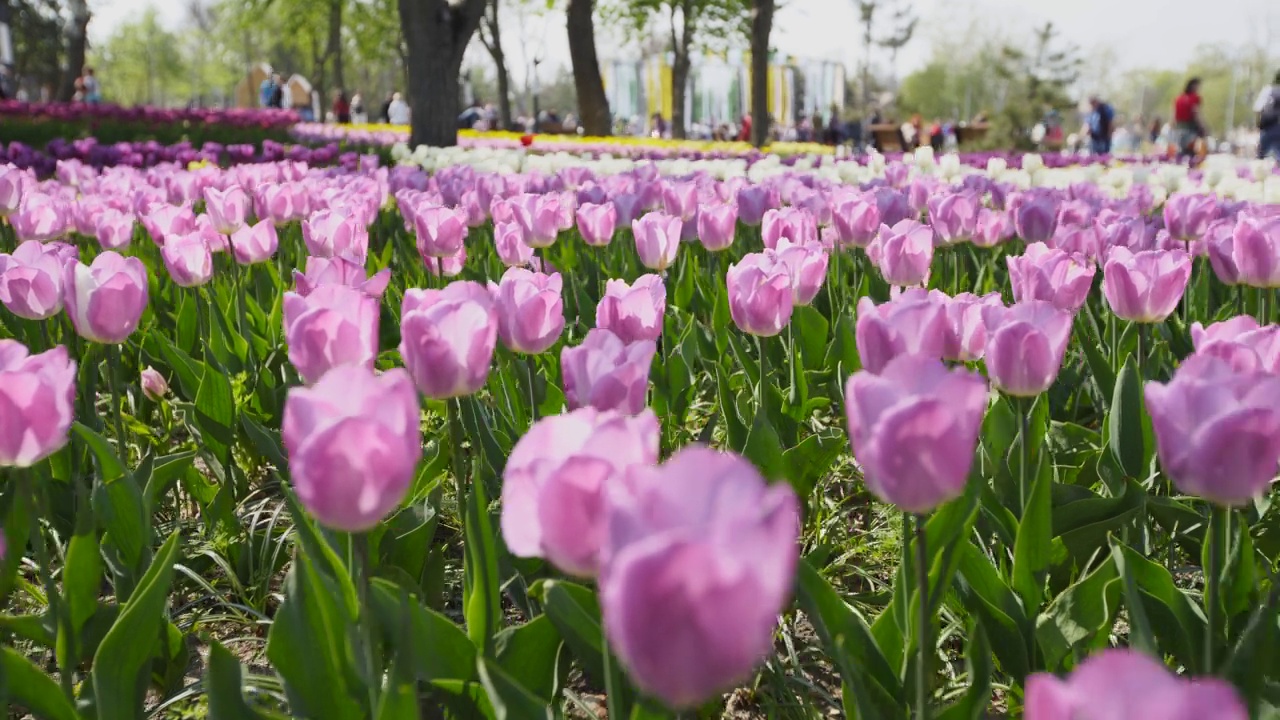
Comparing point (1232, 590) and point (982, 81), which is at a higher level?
point (982, 81)

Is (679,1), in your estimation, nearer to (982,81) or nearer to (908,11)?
(908,11)

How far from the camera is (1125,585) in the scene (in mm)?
1093

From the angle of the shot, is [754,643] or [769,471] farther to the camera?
[769,471]

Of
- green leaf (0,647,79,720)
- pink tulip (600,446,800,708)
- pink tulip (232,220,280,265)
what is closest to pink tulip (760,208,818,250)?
pink tulip (232,220,280,265)

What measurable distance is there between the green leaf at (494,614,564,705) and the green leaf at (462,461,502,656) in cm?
2

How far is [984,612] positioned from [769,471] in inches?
16.0

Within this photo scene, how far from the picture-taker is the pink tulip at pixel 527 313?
1.54 meters

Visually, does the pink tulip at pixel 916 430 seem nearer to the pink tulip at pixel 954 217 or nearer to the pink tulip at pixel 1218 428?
the pink tulip at pixel 1218 428

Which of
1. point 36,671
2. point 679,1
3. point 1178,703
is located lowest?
point 36,671

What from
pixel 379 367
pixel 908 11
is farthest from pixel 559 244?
pixel 908 11

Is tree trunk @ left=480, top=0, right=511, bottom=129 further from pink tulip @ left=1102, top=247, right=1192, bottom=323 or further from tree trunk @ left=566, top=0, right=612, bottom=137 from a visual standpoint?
pink tulip @ left=1102, top=247, right=1192, bottom=323

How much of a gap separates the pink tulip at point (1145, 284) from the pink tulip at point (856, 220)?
1.16 meters

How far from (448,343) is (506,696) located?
407 mm

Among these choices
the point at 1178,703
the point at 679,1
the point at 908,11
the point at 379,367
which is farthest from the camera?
the point at 908,11
